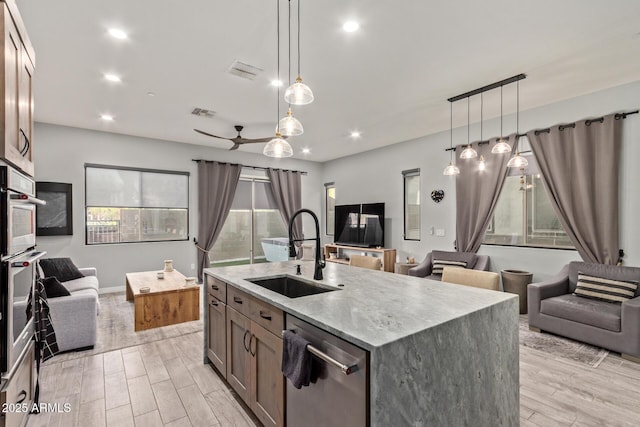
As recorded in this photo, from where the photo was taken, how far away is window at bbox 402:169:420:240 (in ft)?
20.2

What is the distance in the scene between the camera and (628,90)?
3.73 meters

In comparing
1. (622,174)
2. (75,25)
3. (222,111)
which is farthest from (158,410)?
(622,174)

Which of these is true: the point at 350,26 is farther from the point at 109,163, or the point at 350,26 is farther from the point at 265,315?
the point at 109,163

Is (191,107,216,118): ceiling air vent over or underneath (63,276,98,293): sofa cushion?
over

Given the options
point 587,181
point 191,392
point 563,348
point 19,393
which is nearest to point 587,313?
point 563,348

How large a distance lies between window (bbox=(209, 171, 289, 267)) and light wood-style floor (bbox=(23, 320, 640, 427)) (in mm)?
3832

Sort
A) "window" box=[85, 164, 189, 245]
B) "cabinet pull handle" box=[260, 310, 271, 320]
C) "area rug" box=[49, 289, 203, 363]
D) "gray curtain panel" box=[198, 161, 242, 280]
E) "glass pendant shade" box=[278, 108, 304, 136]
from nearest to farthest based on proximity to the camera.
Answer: "cabinet pull handle" box=[260, 310, 271, 320], "glass pendant shade" box=[278, 108, 304, 136], "area rug" box=[49, 289, 203, 363], "window" box=[85, 164, 189, 245], "gray curtain panel" box=[198, 161, 242, 280]

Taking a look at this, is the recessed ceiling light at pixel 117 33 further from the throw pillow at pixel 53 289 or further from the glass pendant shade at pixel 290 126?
the throw pillow at pixel 53 289

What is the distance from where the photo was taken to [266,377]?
1.89 m

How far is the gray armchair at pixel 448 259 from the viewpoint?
4.88 meters

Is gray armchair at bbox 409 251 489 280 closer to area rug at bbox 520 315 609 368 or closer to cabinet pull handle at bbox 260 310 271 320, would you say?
area rug at bbox 520 315 609 368

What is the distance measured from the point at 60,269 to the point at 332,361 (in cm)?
502

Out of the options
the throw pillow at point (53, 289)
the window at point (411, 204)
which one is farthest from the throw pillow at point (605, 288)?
the throw pillow at point (53, 289)

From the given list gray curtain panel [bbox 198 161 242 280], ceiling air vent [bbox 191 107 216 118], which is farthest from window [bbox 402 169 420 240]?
ceiling air vent [bbox 191 107 216 118]
